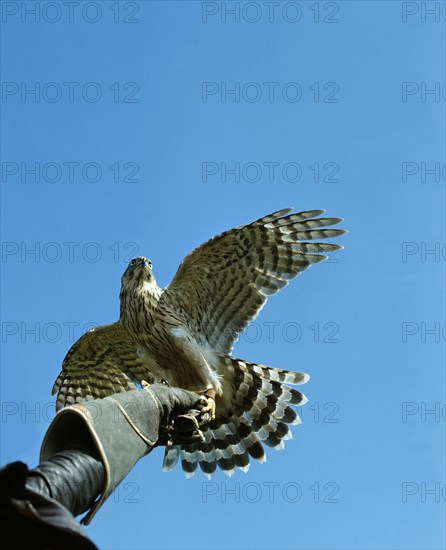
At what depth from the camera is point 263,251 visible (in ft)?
28.1

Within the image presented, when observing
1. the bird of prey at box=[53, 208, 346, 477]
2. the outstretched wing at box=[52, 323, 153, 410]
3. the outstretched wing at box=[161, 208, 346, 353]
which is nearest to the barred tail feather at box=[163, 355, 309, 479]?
the bird of prey at box=[53, 208, 346, 477]

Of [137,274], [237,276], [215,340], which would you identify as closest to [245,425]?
[215,340]

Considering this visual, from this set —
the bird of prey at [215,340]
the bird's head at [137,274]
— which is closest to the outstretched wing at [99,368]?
the bird of prey at [215,340]

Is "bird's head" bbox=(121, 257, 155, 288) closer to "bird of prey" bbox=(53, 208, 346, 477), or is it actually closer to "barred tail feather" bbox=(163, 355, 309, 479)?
"bird of prey" bbox=(53, 208, 346, 477)

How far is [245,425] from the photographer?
796 cm

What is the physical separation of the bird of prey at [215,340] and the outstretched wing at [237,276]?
10mm

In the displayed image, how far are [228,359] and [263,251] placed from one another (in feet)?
3.86

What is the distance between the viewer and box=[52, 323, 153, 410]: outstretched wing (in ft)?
28.8

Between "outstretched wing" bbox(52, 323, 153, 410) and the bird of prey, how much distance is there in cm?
1

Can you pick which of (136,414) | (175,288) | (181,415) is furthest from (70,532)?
(175,288)

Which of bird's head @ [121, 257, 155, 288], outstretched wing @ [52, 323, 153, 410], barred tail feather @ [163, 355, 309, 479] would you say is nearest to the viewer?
barred tail feather @ [163, 355, 309, 479]

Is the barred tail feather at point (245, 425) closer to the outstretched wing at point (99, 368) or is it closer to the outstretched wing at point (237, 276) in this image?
the outstretched wing at point (237, 276)

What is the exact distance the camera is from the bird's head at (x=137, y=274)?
8.28 m

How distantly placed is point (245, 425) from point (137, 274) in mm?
1809
